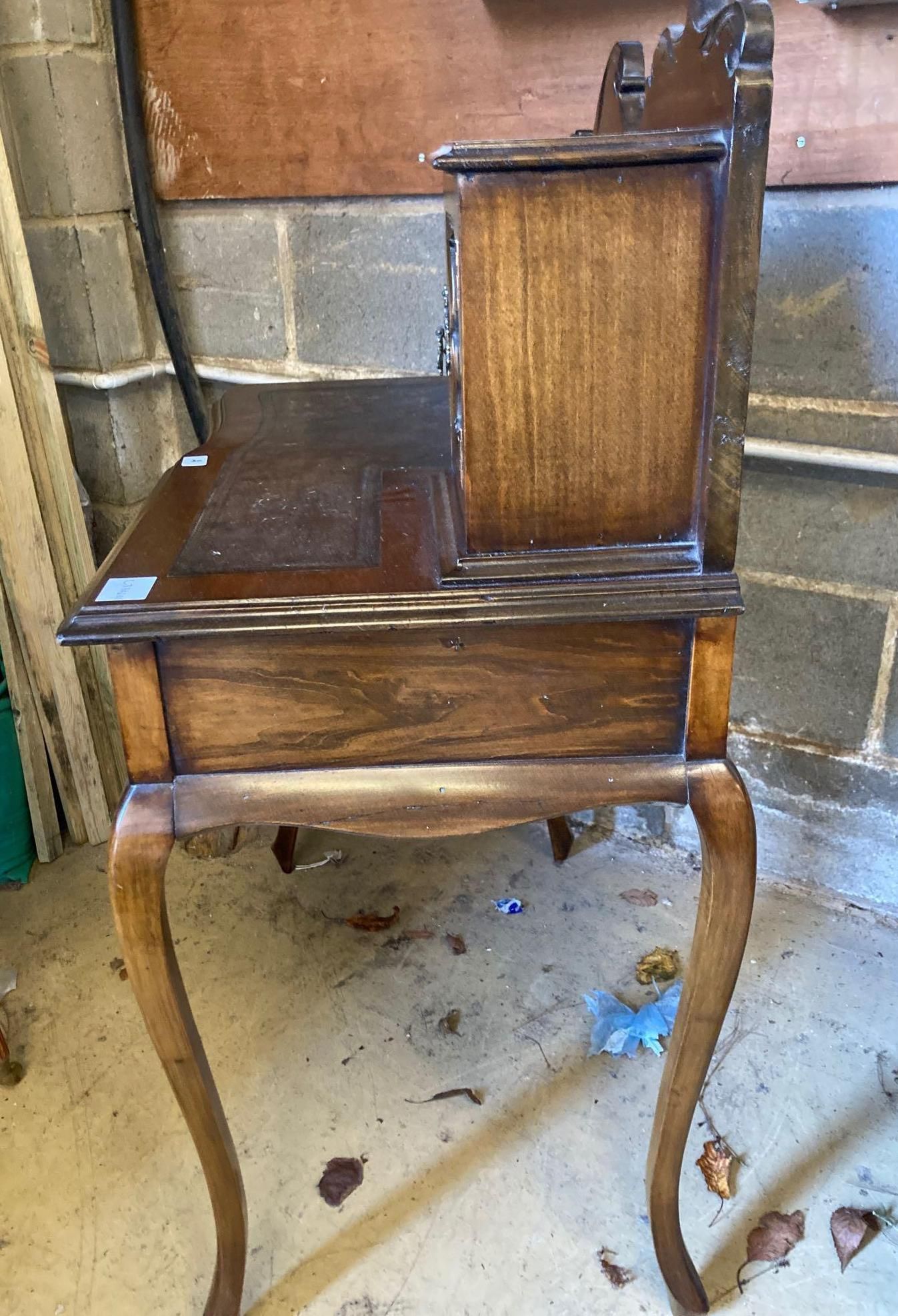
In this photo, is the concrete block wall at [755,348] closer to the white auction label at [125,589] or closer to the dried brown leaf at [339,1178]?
the dried brown leaf at [339,1178]

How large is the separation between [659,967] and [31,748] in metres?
1.16

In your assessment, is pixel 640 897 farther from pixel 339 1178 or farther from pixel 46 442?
pixel 46 442

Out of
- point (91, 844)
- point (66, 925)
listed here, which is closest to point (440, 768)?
point (66, 925)

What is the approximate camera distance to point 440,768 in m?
0.92

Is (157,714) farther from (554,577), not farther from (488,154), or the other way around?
(488,154)

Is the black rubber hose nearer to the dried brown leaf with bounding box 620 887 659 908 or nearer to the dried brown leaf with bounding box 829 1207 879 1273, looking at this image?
the dried brown leaf with bounding box 620 887 659 908

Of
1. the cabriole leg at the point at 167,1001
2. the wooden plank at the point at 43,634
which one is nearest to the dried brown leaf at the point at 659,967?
the cabriole leg at the point at 167,1001

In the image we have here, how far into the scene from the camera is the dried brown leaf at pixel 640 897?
5.79ft

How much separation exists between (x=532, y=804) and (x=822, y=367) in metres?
0.87

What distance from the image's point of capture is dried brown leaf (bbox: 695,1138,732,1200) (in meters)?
1.30

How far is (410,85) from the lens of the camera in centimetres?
156

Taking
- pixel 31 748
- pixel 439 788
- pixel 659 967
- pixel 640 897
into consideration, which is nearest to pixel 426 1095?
pixel 659 967

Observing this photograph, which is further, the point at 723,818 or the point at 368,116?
the point at 368,116

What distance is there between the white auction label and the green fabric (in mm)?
1058
